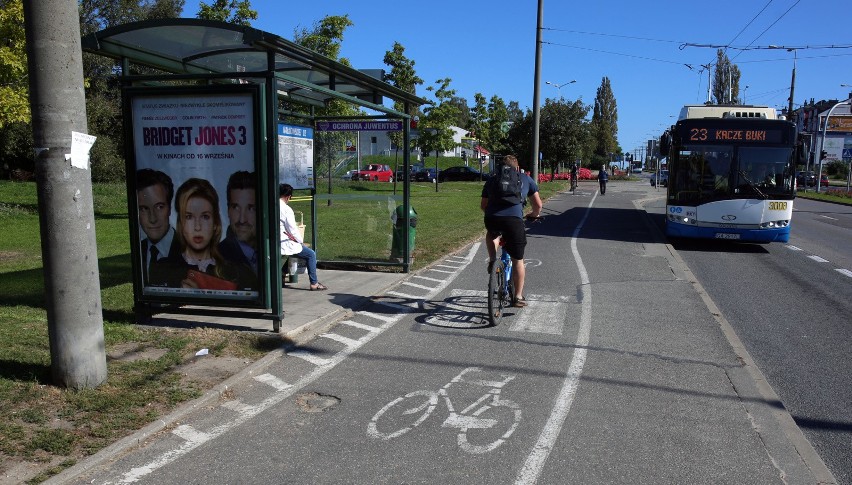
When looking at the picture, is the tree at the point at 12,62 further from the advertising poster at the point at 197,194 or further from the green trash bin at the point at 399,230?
the advertising poster at the point at 197,194

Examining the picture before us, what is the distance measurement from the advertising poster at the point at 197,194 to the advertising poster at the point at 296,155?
2.49 metres

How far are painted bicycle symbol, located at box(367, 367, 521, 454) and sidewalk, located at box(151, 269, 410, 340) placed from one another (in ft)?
6.61

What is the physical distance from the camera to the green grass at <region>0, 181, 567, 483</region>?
13.6ft

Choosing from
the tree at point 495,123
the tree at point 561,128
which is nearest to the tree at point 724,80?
the tree at point 561,128

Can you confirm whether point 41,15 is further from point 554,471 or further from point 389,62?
point 389,62

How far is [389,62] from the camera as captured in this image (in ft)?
128

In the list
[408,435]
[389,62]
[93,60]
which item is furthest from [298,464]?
[93,60]

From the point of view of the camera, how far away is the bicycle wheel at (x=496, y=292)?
7211mm

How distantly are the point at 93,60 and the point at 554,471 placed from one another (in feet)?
147

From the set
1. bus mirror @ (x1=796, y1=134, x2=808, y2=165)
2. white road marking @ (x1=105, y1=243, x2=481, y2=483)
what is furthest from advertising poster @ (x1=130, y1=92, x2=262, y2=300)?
bus mirror @ (x1=796, y1=134, x2=808, y2=165)

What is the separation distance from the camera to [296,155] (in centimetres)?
974

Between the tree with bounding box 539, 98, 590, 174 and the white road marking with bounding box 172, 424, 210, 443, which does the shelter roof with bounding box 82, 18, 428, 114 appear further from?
the tree with bounding box 539, 98, 590, 174

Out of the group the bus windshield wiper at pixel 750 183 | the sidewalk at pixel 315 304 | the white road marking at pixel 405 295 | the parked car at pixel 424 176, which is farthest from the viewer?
the parked car at pixel 424 176

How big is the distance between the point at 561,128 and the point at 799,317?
1742 inches
